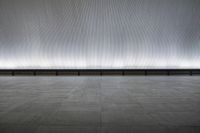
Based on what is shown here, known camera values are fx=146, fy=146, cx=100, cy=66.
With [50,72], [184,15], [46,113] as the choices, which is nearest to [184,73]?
[184,15]

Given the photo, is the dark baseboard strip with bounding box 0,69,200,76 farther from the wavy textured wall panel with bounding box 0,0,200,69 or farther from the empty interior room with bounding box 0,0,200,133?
the wavy textured wall panel with bounding box 0,0,200,69

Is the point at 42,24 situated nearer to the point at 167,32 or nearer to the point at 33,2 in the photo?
the point at 33,2

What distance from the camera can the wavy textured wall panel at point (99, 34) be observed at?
38.5ft

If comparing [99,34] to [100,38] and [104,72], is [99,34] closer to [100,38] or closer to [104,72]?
[100,38]

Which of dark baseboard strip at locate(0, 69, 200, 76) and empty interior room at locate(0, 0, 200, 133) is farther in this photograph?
dark baseboard strip at locate(0, 69, 200, 76)

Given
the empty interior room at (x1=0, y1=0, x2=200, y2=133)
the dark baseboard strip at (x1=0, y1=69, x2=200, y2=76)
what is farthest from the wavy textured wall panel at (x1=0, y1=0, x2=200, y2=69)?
the dark baseboard strip at (x1=0, y1=69, x2=200, y2=76)

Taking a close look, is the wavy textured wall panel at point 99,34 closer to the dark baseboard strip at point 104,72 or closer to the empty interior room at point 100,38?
the empty interior room at point 100,38

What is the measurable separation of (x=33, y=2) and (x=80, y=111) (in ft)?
38.7

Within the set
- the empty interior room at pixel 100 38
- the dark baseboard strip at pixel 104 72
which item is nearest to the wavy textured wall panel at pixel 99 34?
the empty interior room at pixel 100 38

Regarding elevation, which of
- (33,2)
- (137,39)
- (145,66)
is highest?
(33,2)

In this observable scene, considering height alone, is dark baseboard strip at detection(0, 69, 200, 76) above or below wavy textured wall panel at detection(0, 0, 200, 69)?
below

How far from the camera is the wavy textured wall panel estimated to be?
1173cm

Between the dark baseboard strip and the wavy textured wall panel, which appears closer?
the wavy textured wall panel

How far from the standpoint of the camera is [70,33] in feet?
39.9
